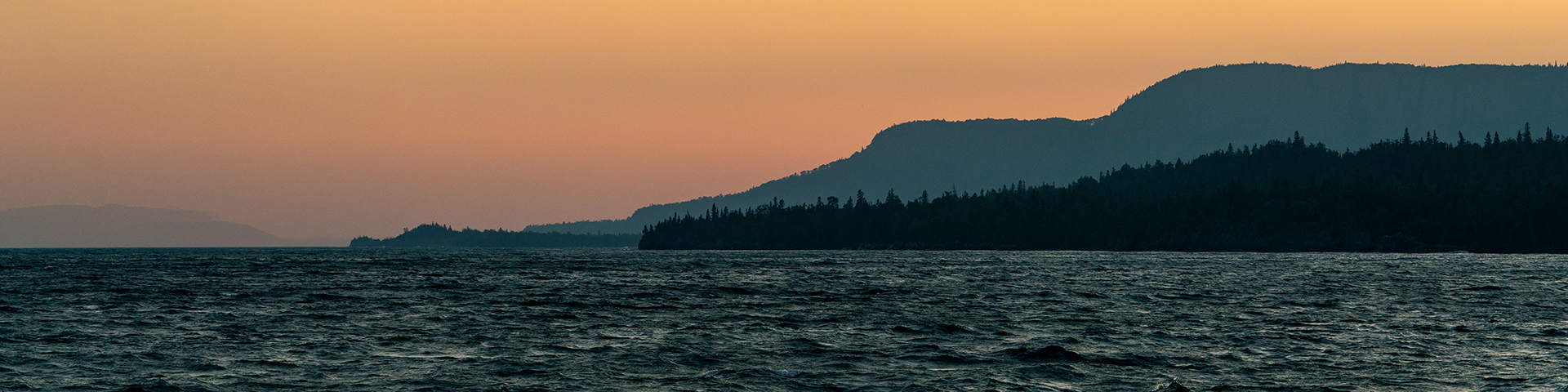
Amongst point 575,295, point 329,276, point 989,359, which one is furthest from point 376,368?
point 329,276

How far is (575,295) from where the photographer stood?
86312 millimetres

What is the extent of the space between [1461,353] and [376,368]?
36112 mm

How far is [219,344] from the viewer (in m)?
46.7

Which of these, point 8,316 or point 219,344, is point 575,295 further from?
point 219,344

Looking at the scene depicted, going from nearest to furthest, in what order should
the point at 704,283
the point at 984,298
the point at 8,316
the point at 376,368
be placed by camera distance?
the point at 376,368 → the point at 8,316 → the point at 984,298 → the point at 704,283

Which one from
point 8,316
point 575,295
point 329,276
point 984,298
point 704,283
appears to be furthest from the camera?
point 329,276

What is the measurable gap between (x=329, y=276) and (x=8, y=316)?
6787 cm

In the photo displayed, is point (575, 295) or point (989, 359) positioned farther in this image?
point (575, 295)

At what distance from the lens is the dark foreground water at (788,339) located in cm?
3622

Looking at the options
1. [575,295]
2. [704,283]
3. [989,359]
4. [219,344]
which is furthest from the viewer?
[704,283]

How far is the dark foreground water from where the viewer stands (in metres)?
36.2

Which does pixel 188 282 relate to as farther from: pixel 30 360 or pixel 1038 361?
pixel 1038 361

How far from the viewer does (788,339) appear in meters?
49.1

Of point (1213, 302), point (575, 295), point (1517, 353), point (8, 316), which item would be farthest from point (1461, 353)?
point (8, 316)
